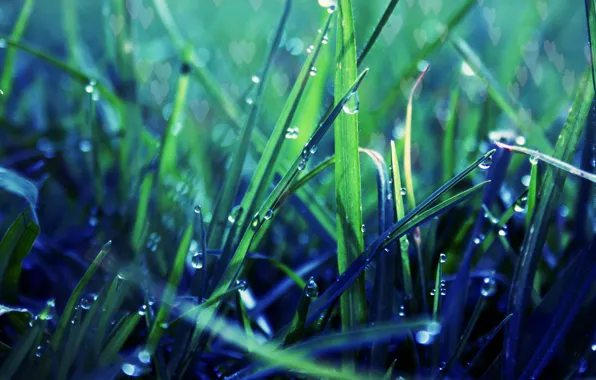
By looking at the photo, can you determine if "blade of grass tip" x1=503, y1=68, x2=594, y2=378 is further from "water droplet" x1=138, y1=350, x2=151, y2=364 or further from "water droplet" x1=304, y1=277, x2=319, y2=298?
"water droplet" x1=138, y1=350, x2=151, y2=364

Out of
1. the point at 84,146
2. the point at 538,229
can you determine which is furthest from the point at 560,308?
the point at 84,146

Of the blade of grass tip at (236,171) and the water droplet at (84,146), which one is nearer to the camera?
the blade of grass tip at (236,171)

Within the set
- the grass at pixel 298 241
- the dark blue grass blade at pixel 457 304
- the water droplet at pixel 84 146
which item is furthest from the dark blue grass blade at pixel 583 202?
the water droplet at pixel 84 146

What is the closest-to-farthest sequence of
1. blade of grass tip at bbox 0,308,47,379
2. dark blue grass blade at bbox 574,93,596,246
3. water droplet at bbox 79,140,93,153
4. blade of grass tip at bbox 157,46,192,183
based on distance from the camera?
blade of grass tip at bbox 0,308,47,379
dark blue grass blade at bbox 574,93,596,246
blade of grass tip at bbox 157,46,192,183
water droplet at bbox 79,140,93,153

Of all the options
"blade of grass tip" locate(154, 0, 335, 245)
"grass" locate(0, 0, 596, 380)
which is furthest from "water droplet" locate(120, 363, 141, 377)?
"blade of grass tip" locate(154, 0, 335, 245)

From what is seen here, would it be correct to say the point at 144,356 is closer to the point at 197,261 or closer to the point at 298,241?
the point at 197,261

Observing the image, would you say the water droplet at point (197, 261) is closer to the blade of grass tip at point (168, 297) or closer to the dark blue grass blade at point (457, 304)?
the blade of grass tip at point (168, 297)
